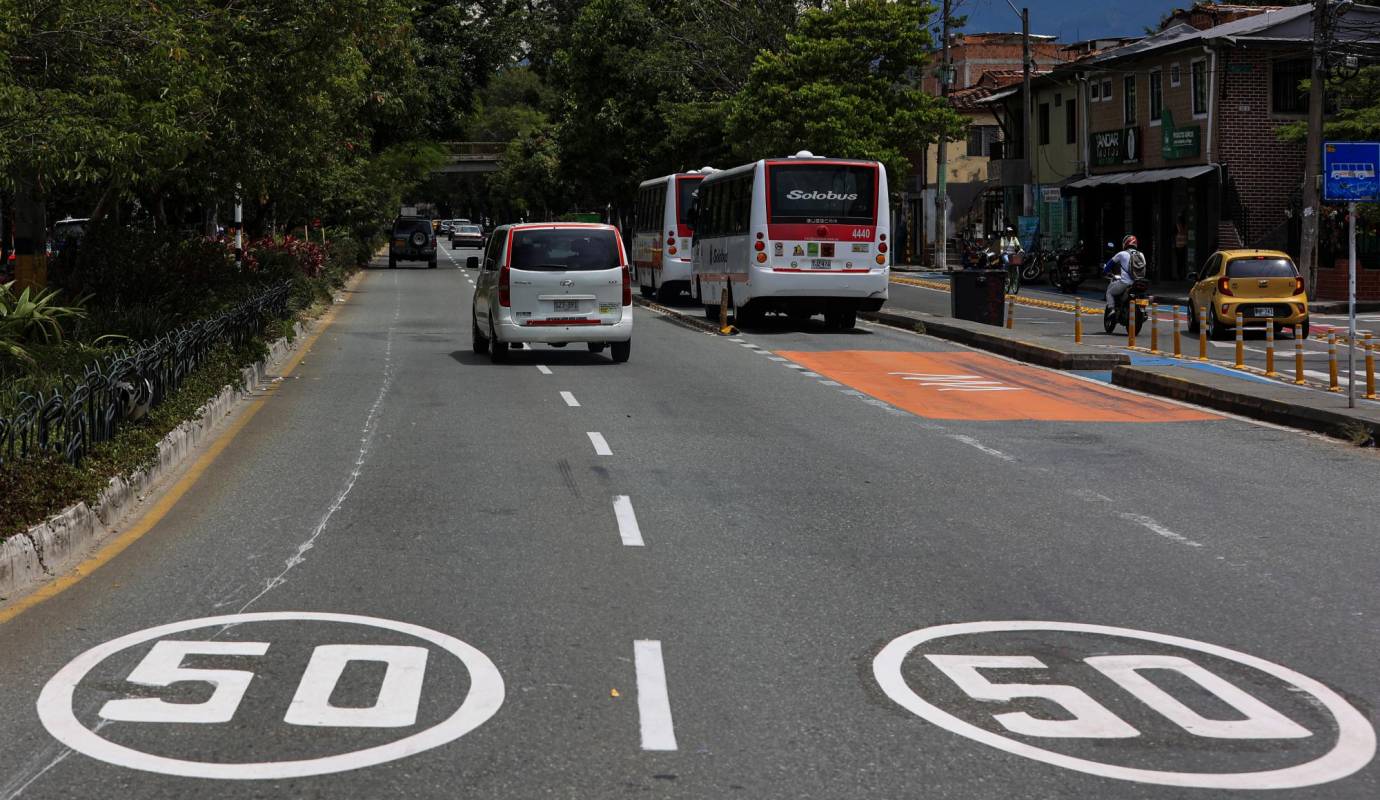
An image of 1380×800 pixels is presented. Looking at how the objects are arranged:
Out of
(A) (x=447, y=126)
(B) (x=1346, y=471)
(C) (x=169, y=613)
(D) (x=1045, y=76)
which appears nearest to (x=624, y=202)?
(A) (x=447, y=126)

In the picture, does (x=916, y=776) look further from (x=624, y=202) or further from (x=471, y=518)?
(x=624, y=202)

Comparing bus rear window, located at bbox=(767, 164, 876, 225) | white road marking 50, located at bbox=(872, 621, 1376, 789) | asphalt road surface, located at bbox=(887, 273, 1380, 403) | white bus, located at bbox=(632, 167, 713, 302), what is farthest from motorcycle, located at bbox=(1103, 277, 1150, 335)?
white road marking 50, located at bbox=(872, 621, 1376, 789)

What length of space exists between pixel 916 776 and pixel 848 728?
0.55 metres

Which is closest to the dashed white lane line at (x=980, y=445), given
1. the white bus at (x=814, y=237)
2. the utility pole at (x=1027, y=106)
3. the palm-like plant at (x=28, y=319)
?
the palm-like plant at (x=28, y=319)

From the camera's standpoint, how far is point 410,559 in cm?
895

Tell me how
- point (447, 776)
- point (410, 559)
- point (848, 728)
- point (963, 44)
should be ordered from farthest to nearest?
point (963, 44) → point (410, 559) → point (848, 728) → point (447, 776)

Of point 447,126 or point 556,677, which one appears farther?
point 447,126

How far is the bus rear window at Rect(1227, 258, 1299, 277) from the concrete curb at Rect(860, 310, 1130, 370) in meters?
3.56

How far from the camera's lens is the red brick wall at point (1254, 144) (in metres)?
44.5

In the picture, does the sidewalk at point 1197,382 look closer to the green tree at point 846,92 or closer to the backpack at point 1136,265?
the backpack at point 1136,265

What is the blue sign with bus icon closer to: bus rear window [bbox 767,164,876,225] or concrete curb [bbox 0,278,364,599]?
concrete curb [bbox 0,278,364,599]

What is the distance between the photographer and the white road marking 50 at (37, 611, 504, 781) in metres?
5.48

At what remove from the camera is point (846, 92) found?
54625mm

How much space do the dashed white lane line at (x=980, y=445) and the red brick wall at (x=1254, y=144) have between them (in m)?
32.8
